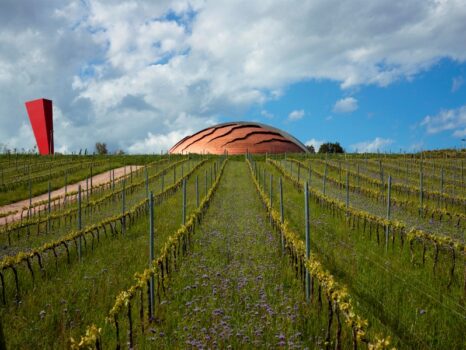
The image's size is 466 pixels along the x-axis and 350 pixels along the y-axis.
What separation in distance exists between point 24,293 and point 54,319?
5.65 ft

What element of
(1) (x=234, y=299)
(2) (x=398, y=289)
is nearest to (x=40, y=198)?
(1) (x=234, y=299)

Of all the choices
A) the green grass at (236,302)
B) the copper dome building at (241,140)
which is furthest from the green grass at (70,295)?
the copper dome building at (241,140)

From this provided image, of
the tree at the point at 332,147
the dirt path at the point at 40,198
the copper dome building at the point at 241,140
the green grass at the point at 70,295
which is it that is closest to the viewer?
the green grass at the point at 70,295

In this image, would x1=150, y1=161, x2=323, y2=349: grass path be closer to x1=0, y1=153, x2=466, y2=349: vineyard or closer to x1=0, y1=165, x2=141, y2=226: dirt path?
x1=0, y1=153, x2=466, y2=349: vineyard

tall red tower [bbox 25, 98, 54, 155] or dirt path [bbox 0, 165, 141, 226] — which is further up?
tall red tower [bbox 25, 98, 54, 155]

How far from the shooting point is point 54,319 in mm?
6223

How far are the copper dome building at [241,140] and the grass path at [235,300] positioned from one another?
63272 mm

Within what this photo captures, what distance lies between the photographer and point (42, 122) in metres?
56.0

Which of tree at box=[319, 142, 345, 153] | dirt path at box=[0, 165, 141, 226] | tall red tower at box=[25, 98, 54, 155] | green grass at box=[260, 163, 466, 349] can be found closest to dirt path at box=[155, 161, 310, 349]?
green grass at box=[260, 163, 466, 349]

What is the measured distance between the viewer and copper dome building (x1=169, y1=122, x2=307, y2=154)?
7462cm

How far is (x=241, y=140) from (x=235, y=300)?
6904 cm

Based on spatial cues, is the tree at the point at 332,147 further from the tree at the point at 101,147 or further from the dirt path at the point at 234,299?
the dirt path at the point at 234,299

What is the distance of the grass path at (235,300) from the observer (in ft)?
17.2

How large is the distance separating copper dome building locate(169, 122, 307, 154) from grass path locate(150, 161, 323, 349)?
63272mm
